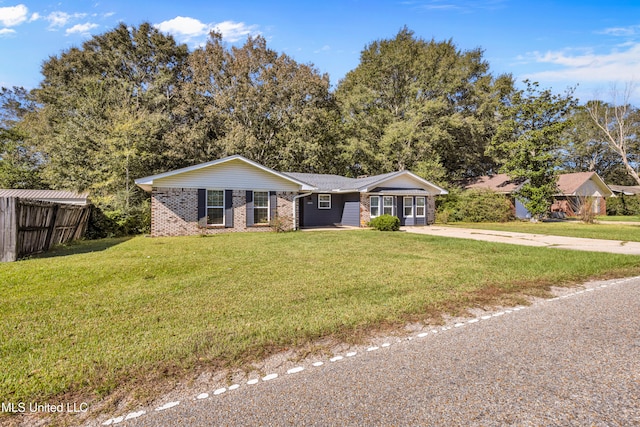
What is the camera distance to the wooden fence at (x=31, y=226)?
8062 millimetres

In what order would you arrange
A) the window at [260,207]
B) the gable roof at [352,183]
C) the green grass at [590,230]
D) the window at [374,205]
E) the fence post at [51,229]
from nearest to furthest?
the fence post at [51,229] → the green grass at [590,230] → the window at [260,207] → the gable roof at [352,183] → the window at [374,205]

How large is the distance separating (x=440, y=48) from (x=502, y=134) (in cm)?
1135

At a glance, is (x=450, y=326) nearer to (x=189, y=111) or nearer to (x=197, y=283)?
(x=197, y=283)

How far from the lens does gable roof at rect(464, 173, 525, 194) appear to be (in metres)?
26.9

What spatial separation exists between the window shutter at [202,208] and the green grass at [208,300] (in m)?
5.91

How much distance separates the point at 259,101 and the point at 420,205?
14625 millimetres

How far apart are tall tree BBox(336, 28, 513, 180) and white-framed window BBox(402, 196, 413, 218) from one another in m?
6.07

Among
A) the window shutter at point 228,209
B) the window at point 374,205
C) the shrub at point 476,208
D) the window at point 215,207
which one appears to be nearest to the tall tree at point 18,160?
the window at point 215,207

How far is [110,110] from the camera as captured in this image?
21500 millimetres

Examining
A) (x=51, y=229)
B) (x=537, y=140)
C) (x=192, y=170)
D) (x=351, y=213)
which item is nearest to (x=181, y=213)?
(x=192, y=170)

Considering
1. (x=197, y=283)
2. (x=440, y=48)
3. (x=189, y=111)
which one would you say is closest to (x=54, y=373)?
(x=197, y=283)

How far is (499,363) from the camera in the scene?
292 cm

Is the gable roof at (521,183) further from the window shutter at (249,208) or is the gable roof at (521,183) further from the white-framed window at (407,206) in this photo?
the window shutter at (249,208)

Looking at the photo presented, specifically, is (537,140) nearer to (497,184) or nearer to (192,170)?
(497,184)
